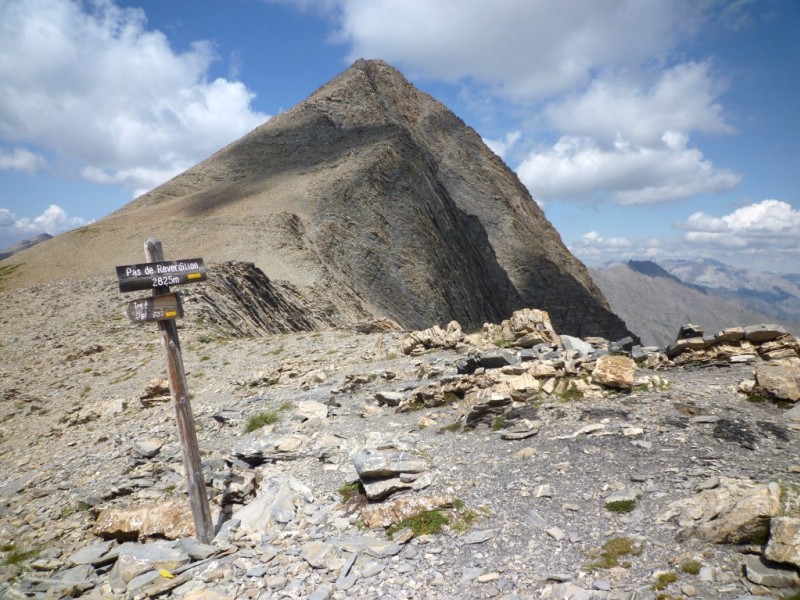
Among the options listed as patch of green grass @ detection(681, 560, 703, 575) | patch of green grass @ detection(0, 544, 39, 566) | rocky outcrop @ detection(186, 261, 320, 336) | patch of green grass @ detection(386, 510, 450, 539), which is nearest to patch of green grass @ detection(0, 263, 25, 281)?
rocky outcrop @ detection(186, 261, 320, 336)

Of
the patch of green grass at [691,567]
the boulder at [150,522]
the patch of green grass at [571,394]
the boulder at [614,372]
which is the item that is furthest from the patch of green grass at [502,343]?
the boulder at [150,522]

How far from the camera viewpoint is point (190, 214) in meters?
52.8

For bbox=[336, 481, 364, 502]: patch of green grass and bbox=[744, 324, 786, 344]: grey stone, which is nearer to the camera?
bbox=[336, 481, 364, 502]: patch of green grass

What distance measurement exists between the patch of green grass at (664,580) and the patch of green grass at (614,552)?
410mm

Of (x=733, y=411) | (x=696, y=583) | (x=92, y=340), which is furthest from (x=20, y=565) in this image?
(x=92, y=340)

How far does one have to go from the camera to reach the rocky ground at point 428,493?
21.5 ft

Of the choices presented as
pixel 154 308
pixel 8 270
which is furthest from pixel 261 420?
pixel 8 270

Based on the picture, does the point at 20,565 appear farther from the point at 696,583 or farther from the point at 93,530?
the point at 696,583

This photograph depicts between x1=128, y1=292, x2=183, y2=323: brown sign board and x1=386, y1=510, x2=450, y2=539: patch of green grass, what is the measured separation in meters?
5.23

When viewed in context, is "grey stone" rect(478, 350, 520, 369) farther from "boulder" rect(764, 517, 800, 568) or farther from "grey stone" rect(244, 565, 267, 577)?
"grey stone" rect(244, 565, 267, 577)

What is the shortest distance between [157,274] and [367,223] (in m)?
47.3

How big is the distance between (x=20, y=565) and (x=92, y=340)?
1902cm

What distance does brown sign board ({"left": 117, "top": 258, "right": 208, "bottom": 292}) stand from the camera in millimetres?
8219

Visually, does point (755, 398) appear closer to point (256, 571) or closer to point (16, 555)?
point (256, 571)
